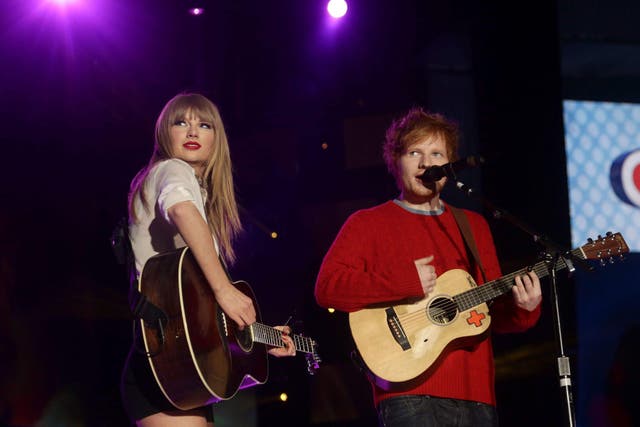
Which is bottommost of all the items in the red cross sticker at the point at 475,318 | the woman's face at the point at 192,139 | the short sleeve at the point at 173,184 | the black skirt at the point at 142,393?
the black skirt at the point at 142,393

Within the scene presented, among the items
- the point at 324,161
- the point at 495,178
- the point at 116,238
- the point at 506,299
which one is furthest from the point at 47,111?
the point at 506,299

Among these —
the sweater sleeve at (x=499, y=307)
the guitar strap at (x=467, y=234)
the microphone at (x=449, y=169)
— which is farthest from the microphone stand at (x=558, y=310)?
the guitar strap at (x=467, y=234)

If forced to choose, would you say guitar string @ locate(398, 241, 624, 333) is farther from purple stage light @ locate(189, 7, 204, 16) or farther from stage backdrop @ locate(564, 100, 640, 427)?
purple stage light @ locate(189, 7, 204, 16)

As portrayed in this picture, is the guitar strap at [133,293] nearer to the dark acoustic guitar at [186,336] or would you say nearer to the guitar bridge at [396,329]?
the dark acoustic guitar at [186,336]

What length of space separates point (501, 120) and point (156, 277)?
3.29 m

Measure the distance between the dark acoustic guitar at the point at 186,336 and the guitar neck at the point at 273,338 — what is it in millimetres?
310

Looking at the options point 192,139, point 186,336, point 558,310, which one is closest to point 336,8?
point 192,139

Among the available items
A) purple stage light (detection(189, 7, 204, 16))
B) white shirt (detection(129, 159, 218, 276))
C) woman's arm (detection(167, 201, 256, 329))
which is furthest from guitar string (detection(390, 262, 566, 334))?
purple stage light (detection(189, 7, 204, 16))

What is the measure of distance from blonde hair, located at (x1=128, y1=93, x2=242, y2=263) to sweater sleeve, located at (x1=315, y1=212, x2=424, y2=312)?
0.53 metres

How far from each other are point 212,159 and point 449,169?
1.13 m

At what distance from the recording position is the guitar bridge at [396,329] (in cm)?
378

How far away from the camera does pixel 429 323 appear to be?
3838 millimetres

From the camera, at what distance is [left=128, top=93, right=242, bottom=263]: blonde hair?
3643mm

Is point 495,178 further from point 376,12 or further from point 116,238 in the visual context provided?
point 116,238
